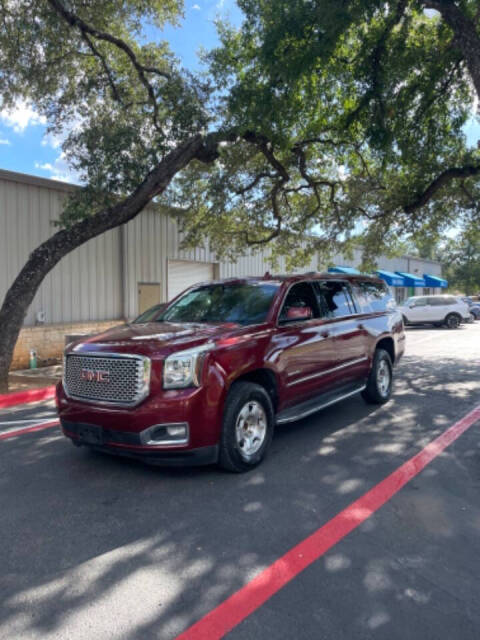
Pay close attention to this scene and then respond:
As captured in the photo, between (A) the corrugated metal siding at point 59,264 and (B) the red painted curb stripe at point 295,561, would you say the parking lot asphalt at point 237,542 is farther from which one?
(A) the corrugated metal siding at point 59,264

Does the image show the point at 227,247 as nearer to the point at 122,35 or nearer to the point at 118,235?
the point at 118,235

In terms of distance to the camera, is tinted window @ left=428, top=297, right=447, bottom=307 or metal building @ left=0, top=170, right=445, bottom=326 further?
tinted window @ left=428, top=297, right=447, bottom=307

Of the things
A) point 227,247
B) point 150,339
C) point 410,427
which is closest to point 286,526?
point 150,339

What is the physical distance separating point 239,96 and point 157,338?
7.09 meters

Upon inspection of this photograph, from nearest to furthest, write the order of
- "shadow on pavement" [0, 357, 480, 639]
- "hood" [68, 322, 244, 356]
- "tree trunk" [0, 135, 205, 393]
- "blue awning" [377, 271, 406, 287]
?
"shadow on pavement" [0, 357, 480, 639], "hood" [68, 322, 244, 356], "tree trunk" [0, 135, 205, 393], "blue awning" [377, 271, 406, 287]

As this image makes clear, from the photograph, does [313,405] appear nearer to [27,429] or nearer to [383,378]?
[383,378]

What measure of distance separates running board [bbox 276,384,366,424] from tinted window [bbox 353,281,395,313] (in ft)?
4.15

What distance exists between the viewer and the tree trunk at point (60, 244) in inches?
353

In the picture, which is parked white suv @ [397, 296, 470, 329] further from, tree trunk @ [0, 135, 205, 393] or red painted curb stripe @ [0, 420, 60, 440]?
red painted curb stripe @ [0, 420, 60, 440]

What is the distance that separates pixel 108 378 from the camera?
4336 millimetres

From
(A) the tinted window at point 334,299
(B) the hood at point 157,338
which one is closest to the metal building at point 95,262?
(B) the hood at point 157,338

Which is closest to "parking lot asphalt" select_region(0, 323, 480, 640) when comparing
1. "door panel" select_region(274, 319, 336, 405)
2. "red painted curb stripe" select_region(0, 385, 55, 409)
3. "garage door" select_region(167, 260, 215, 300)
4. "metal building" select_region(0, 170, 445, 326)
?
"door panel" select_region(274, 319, 336, 405)

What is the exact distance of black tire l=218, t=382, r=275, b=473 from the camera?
432 cm

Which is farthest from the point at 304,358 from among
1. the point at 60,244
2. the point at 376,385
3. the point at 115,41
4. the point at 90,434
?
the point at 115,41
